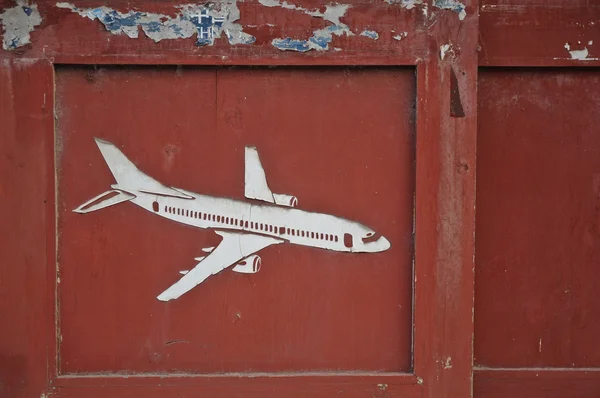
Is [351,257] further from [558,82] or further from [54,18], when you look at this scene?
[54,18]

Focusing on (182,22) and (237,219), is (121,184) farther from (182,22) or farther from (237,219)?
(182,22)

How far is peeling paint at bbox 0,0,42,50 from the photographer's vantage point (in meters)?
2.72

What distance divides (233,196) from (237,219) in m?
0.10

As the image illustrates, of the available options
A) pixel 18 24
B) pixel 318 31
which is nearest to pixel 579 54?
pixel 318 31

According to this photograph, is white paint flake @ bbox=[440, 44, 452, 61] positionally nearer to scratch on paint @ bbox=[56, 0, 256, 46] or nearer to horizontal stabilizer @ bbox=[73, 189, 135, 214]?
scratch on paint @ bbox=[56, 0, 256, 46]

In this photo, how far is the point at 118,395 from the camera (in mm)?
2828

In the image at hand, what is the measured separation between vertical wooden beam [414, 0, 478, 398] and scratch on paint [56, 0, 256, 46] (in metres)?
0.76

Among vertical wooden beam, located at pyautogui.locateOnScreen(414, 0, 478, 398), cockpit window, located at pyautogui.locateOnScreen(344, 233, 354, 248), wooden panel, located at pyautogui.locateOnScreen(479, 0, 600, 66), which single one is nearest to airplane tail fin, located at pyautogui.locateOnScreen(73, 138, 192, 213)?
cockpit window, located at pyautogui.locateOnScreen(344, 233, 354, 248)

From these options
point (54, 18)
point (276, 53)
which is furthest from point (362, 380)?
point (54, 18)

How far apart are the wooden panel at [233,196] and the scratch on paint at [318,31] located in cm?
10

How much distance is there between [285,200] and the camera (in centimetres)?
283

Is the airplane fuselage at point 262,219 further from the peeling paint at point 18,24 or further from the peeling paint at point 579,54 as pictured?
the peeling paint at point 579,54

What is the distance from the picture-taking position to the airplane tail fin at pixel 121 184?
2.81 m

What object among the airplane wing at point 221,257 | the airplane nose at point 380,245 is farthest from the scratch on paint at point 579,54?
the airplane wing at point 221,257
